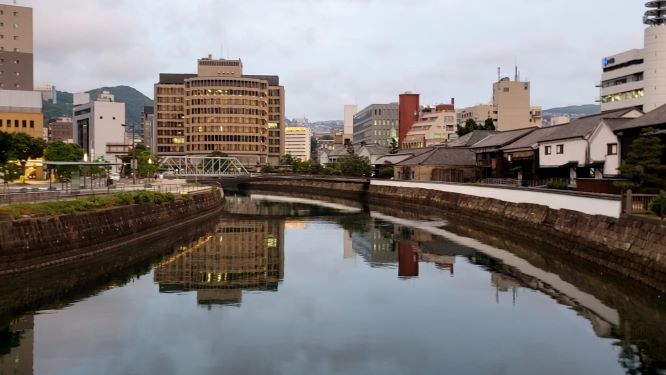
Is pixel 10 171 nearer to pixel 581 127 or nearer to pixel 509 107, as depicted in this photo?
pixel 581 127

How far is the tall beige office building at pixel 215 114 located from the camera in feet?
541

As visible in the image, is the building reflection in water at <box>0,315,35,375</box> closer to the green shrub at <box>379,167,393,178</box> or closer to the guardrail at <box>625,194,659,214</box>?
the guardrail at <box>625,194,659,214</box>

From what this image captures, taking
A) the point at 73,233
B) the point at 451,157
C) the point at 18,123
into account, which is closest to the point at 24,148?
the point at 18,123

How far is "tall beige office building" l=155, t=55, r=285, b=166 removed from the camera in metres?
165

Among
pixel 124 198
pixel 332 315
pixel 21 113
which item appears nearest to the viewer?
pixel 332 315

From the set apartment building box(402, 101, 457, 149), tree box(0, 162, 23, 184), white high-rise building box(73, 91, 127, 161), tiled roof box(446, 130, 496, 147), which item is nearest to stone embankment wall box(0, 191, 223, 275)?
tree box(0, 162, 23, 184)

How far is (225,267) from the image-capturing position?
3409 centimetres


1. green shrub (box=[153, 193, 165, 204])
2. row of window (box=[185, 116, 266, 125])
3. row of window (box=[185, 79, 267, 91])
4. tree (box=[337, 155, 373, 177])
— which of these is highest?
row of window (box=[185, 79, 267, 91])

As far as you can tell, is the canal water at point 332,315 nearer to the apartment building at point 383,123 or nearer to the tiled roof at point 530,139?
the tiled roof at point 530,139

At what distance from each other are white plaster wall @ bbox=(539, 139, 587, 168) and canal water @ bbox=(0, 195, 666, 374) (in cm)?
1640

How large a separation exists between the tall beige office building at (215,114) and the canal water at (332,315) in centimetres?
12847

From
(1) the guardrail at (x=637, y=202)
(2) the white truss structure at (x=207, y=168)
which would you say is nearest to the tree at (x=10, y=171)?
(1) the guardrail at (x=637, y=202)

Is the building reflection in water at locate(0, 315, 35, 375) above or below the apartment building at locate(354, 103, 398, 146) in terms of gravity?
below

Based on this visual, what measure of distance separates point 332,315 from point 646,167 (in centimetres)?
2243
